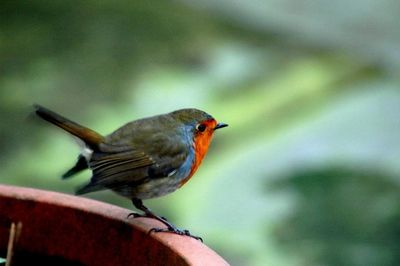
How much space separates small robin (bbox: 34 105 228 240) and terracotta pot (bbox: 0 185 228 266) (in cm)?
47

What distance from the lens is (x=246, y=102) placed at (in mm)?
6883

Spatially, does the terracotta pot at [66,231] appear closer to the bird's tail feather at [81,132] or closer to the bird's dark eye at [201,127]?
the bird's tail feather at [81,132]

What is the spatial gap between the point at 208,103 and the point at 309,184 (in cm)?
104

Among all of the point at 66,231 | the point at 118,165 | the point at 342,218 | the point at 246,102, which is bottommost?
the point at 66,231

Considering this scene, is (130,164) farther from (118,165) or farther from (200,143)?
(200,143)

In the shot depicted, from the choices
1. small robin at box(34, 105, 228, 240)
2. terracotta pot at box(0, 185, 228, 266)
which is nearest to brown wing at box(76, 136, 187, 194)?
small robin at box(34, 105, 228, 240)

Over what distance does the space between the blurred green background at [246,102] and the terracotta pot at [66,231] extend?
2.45m

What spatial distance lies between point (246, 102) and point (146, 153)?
3.38m

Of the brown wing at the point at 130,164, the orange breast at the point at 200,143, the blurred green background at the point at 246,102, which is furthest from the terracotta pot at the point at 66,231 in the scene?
the blurred green background at the point at 246,102

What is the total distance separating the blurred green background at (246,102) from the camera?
18.2 ft

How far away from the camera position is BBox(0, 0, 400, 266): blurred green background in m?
5.56

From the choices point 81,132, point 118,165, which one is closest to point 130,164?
point 118,165

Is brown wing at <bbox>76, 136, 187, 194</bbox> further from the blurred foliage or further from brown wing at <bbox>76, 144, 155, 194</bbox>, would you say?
the blurred foliage

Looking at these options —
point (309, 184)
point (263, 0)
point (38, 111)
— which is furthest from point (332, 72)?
point (38, 111)
